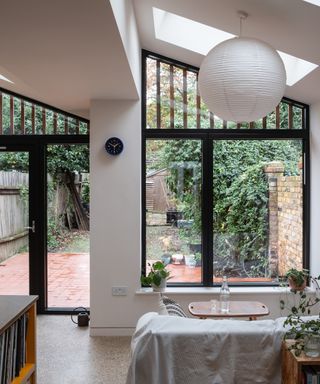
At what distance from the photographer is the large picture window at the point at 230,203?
175 inches

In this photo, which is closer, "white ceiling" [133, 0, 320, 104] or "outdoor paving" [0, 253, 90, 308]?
"white ceiling" [133, 0, 320, 104]

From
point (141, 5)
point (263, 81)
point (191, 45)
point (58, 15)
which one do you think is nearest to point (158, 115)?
point (191, 45)

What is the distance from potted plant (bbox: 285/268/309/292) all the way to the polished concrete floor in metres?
1.80

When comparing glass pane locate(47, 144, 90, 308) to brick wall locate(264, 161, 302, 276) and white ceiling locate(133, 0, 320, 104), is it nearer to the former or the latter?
white ceiling locate(133, 0, 320, 104)

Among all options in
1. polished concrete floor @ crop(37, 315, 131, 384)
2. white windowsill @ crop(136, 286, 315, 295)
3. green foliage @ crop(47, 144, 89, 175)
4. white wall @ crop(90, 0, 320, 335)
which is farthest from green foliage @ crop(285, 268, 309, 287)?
green foliage @ crop(47, 144, 89, 175)

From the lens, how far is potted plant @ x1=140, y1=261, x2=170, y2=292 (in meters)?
4.14

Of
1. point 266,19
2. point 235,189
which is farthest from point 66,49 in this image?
point 235,189

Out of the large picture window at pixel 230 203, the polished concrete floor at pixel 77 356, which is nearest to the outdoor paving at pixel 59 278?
the polished concrete floor at pixel 77 356

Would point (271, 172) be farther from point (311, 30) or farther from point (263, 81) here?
point (263, 81)

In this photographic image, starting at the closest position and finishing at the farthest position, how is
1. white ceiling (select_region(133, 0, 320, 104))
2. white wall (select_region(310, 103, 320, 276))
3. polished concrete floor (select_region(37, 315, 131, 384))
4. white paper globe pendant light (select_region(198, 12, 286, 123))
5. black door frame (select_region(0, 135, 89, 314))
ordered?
white paper globe pendant light (select_region(198, 12, 286, 123)) < white ceiling (select_region(133, 0, 320, 104)) < polished concrete floor (select_region(37, 315, 131, 384)) < white wall (select_region(310, 103, 320, 276)) < black door frame (select_region(0, 135, 89, 314))

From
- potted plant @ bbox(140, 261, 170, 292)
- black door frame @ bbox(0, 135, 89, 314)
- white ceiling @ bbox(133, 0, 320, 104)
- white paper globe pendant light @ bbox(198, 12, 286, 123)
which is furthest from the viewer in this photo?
black door frame @ bbox(0, 135, 89, 314)

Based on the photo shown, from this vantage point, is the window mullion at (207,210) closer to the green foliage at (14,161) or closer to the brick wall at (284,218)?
the brick wall at (284,218)

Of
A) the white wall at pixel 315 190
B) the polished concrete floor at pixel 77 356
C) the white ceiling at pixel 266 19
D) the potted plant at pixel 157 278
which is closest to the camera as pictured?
the white ceiling at pixel 266 19

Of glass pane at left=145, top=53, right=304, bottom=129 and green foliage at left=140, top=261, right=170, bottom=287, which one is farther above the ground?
glass pane at left=145, top=53, right=304, bottom=129
